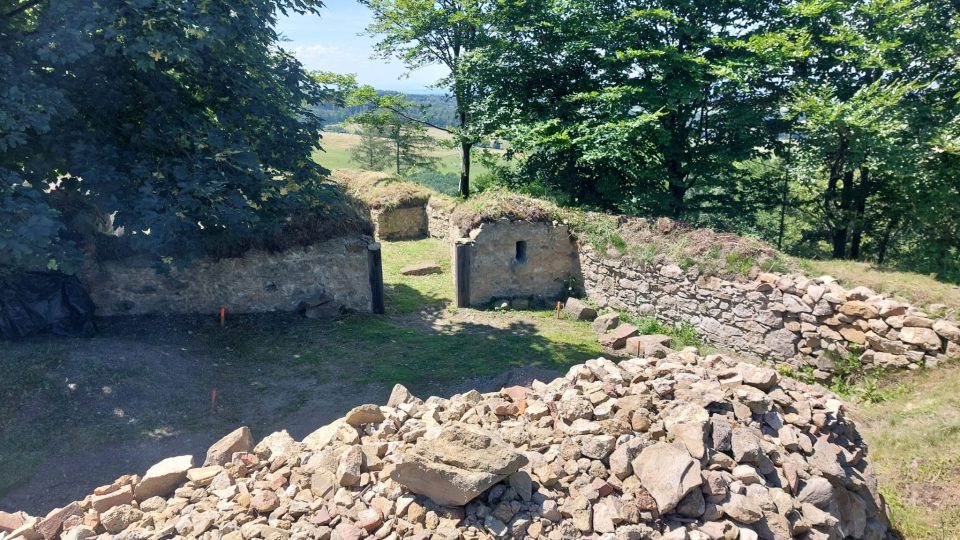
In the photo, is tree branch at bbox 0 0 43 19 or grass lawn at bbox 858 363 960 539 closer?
grass lawn at bbox 858 363 960 539

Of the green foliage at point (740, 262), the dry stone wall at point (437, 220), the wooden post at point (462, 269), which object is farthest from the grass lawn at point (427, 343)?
the dry stone wall at point (437, 220)

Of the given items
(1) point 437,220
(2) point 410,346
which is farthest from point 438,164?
(2) point 410,346

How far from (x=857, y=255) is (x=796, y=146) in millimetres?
4289

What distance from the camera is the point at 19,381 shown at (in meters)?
7.48

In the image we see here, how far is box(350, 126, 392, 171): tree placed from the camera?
117ft

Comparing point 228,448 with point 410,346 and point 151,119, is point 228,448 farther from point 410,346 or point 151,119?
point 151,119

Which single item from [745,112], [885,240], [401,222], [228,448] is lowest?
[228,448]

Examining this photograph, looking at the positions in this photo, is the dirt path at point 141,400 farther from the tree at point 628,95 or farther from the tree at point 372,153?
the tree at point 372,153

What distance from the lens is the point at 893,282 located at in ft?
32.0

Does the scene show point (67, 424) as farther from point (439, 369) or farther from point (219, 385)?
point (439, 369)

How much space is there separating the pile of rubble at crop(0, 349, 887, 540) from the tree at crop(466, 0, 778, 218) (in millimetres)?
9254

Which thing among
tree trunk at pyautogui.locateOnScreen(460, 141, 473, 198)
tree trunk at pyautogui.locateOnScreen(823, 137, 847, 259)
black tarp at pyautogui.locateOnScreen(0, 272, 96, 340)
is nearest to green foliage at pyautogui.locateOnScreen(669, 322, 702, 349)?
tree trunk at pyautogui.locateOnScreen(823, 137, 847, 259)

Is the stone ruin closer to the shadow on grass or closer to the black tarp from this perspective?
the shadow on grass

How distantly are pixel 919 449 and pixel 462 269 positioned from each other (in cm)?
867
